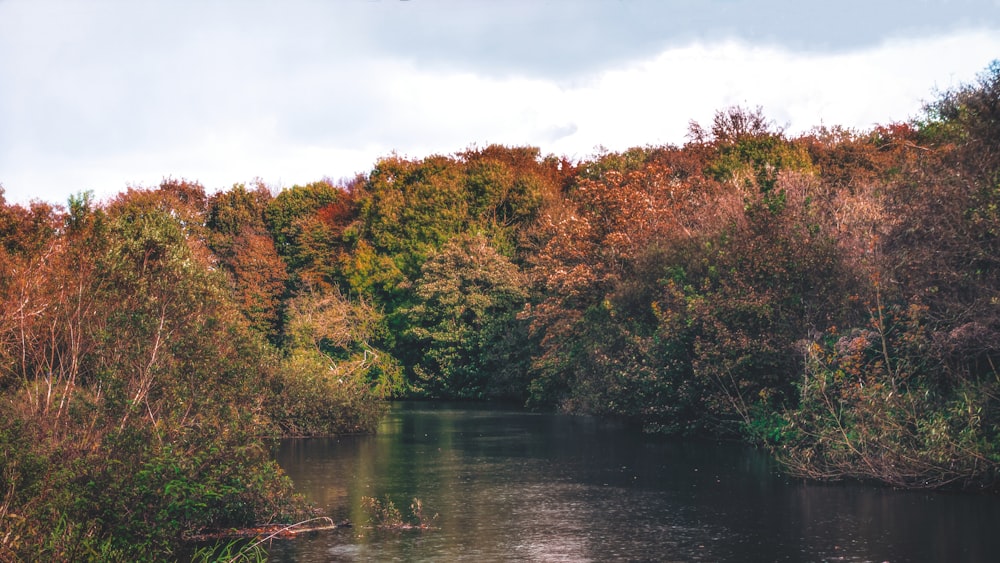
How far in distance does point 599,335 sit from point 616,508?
2200cm

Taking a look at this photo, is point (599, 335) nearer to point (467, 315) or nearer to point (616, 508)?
point (467, 315)

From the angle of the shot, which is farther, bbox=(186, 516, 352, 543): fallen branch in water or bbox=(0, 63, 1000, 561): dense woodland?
bbox=(186, 516, 352, 543): fallen branch in water

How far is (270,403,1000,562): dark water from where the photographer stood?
55.7ft

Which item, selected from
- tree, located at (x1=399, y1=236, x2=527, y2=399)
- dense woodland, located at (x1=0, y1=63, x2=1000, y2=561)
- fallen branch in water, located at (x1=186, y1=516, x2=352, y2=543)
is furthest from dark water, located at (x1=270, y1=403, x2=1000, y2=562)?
tree, located at (x1=399, y1=236, x2=527, y2=399)

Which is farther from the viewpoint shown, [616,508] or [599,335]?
[599,335]

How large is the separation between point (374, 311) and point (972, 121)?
48.9 m

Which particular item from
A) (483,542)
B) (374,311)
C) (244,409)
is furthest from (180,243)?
(374,311)

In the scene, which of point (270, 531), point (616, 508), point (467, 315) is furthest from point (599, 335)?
point (270, 531)

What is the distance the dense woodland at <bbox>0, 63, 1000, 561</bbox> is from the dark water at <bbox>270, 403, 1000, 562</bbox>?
1.48 m

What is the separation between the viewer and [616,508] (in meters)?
21.5

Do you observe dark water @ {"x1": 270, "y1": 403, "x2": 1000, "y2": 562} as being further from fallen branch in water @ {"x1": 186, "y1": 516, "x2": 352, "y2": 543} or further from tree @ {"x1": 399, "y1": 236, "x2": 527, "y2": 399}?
tree @ {"x1": 399, "y1": 236, "x2": 527, "y2": 399}

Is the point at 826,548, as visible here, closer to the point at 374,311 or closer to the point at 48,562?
the point at 48,562

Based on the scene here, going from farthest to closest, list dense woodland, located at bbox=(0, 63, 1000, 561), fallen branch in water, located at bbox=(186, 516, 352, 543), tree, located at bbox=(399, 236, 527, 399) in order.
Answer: tree, located at bbox=(399, 236, 527, 399), fallen branch in water, located at bbox=(186, 516, 352, 543), dense woodland, located at bbox=(0, 63, 1000, 561)

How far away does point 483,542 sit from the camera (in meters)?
17.8
